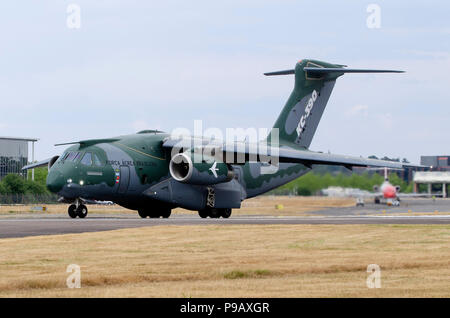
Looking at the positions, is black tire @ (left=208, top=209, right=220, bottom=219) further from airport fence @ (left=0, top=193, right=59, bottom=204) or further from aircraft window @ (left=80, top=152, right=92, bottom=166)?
airport fence @ (left=0, top=193, right=59, bottom=204)

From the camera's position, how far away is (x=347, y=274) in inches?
643

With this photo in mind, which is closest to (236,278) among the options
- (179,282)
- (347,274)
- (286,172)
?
(179,282)

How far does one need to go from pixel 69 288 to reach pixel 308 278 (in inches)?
182

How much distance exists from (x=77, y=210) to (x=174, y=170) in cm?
542

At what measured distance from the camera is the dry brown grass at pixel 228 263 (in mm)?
14047

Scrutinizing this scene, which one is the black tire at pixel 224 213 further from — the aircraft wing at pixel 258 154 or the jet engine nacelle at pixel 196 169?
the aircraft wing at pixel 258 154

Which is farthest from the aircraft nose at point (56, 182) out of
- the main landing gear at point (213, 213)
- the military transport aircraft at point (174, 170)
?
the main landing gear at point (213, 213)

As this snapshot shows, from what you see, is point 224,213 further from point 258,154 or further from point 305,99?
point 305,99

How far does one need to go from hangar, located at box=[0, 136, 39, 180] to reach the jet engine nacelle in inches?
2618

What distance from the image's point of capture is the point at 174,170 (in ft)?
136

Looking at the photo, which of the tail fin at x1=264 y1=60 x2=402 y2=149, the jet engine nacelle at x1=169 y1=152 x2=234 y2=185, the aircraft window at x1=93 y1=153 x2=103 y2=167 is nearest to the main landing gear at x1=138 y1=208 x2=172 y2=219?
the jet engine nacelle at x1=169 y1=152 x2=234 y2=185
